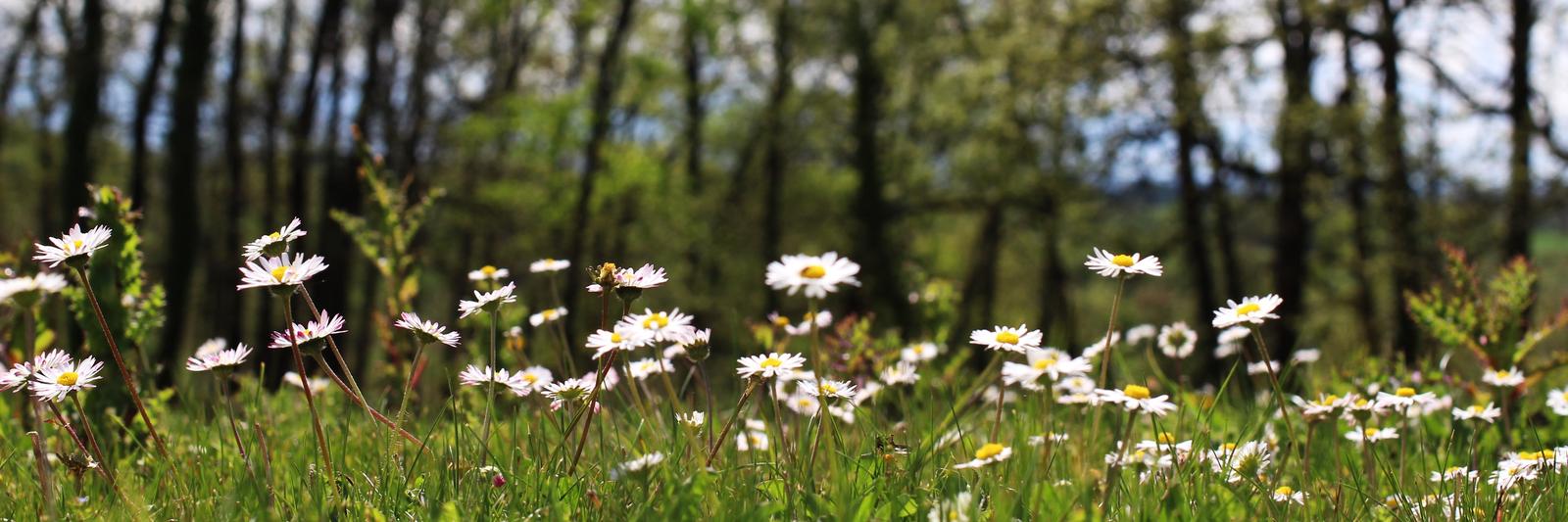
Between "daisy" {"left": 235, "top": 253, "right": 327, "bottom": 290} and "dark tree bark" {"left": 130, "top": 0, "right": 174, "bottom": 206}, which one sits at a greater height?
"dark tree bark" {"left": 130, "top": 0, "right": 174, "bottom": 206}

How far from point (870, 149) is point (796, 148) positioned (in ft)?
7.89

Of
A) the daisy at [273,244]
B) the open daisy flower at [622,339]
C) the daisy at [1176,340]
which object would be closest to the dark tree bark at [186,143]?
the daisy at [273,244]

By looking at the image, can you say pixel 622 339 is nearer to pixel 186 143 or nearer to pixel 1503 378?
pixel 1503 378

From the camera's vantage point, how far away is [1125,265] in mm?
1798

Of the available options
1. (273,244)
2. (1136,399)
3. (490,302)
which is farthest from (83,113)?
(1136,399)

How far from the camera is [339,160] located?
10.0 metres

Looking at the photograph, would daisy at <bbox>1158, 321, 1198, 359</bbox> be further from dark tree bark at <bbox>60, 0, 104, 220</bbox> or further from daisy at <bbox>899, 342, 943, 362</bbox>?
dark tree bark at <bbox>60, 0, 104, 220</bbox>

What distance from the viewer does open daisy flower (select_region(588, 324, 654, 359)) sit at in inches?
64.0

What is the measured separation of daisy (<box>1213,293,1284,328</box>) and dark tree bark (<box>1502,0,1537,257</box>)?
40.0ft

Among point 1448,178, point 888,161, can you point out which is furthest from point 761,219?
point 1448,178

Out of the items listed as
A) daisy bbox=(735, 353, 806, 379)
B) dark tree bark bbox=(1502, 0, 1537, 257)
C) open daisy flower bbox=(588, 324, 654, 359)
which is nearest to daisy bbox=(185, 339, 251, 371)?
open daisy flower bbox=(588, 324, 654, 359)

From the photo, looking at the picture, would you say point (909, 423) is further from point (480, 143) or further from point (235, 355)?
point (480, 143)

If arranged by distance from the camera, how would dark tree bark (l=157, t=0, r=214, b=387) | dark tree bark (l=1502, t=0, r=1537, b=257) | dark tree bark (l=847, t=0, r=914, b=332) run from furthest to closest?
dark tree bark (l=847, t=0, r=914, b=332)
dark tree bark (l=1502, t=0, r=1537, b=257)
dark tree bark (l=157, t=0, r=214, b=387)

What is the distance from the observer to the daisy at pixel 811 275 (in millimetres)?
1446
